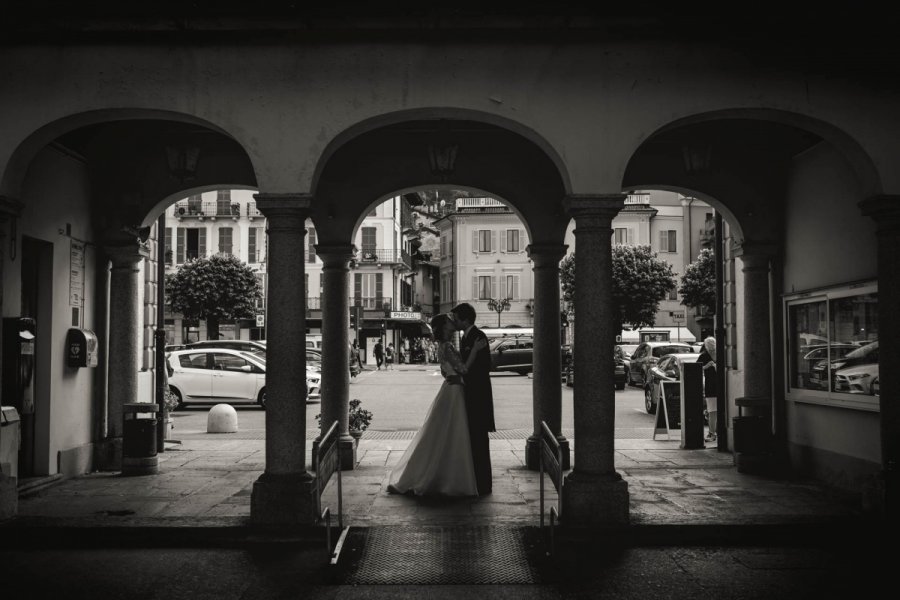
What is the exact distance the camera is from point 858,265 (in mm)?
9031

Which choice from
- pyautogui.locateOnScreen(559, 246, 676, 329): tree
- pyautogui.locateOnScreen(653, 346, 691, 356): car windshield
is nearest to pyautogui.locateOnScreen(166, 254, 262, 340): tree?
pyautogui.locateOnScreen(559, 246, 676, 329): tree

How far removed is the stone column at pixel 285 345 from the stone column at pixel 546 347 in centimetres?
396

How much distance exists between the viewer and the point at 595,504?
768 cm

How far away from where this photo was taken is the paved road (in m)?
17.3

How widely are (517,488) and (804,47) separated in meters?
5.37

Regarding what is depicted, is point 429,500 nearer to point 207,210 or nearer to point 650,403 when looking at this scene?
point 650,403

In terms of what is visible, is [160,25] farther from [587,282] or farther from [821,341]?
[821,341]

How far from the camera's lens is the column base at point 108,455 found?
1074 cm

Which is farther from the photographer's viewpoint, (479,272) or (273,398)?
(479,272)

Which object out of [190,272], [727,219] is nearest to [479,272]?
[190,272]

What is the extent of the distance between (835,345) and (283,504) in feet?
20.9

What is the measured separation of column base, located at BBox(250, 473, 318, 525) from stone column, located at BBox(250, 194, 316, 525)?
5 cm

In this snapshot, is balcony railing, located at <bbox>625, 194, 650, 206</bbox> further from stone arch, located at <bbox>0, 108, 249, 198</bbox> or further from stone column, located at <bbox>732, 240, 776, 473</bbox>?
stone arch, located at <bbox>0, 108, 249, 198</bbox>

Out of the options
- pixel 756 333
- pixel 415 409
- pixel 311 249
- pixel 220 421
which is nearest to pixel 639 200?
pixel 311 249
